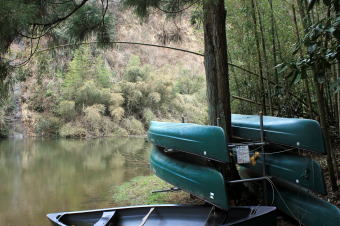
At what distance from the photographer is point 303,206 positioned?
2906mm

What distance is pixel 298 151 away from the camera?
3.05 meters

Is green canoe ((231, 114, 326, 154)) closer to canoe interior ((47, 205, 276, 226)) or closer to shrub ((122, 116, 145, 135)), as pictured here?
canoe interior ((47, 205, 276, 226))

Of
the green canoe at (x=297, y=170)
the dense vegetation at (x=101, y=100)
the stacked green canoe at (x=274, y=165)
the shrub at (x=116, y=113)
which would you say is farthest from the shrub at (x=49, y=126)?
the green canoe at (x=297, y=170)

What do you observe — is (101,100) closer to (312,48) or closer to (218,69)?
(218,69)

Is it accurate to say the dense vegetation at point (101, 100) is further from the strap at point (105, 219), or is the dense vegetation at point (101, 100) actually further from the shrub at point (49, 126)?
the strap at point (105, 219)

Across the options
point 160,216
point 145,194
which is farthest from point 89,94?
point 160,216

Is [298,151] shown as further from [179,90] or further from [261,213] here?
[179,90]

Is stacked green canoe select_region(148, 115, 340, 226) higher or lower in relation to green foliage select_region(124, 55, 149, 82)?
lower

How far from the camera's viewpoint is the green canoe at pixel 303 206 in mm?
2644

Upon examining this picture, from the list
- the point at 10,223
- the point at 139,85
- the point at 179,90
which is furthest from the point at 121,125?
the point at 10,223

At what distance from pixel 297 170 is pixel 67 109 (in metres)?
13.3

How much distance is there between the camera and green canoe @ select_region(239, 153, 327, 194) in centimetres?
272

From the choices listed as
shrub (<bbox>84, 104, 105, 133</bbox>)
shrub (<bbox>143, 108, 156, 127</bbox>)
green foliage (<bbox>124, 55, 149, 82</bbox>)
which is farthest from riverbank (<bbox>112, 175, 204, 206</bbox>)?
green foliage (<bbox>124, 55, 149, 82</bbox>)

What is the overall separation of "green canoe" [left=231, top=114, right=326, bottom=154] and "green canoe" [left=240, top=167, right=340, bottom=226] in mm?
413
